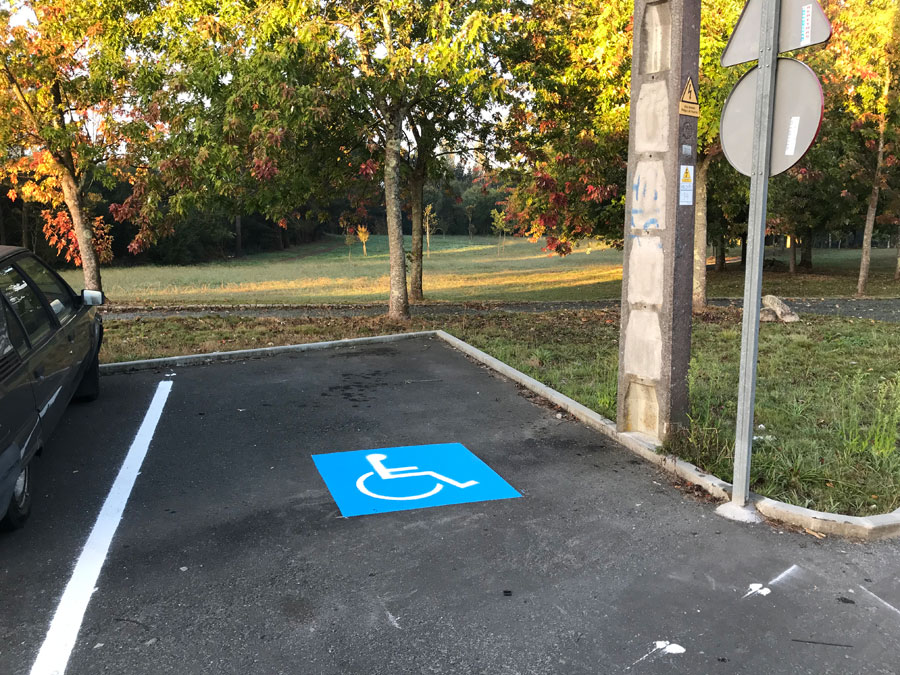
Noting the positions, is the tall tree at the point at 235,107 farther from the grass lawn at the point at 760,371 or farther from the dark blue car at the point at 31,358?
the dark blue car at the point at 31,358

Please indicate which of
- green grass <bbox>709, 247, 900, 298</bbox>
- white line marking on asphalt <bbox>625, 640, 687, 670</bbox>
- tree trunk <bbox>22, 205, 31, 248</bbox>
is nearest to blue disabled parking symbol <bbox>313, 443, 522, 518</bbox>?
white line marking on asphalt <bbox>625, 640, 687, 670</bbox>

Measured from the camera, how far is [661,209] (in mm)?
5219

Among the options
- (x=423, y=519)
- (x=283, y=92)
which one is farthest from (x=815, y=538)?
(x=283, y=92)

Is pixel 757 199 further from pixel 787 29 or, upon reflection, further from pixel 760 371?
pixel 760 371

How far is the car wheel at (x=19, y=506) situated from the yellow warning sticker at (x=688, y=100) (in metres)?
4.82

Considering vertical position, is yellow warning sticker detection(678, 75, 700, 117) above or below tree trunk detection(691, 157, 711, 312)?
above

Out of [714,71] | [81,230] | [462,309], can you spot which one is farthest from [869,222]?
[81,230]

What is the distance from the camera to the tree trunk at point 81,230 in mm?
16750

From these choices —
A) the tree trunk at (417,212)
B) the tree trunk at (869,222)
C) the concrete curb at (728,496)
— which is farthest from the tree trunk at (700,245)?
the concrete curb at (728,496)

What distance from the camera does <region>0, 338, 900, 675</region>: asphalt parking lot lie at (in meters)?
2.95

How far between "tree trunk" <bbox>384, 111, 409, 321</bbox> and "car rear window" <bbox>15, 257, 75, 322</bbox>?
7.50 m

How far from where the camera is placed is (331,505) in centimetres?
451

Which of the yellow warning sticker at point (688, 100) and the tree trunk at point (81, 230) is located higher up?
the yellow warning sticker at point (688, 100)

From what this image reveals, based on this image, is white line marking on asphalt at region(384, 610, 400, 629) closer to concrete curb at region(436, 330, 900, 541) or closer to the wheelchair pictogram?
the wheelchair pictogram
